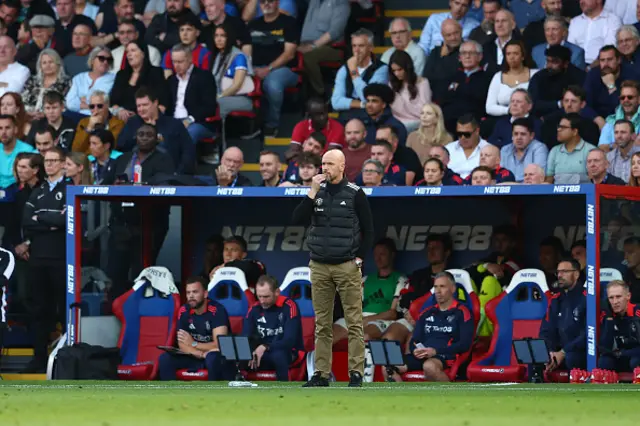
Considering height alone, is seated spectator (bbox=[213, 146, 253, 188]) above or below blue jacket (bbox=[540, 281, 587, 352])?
above

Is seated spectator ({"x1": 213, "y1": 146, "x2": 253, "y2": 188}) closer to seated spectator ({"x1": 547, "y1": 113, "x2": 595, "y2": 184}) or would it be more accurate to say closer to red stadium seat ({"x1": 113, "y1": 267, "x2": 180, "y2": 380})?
red stadium seat ({"x1": 113, "y1": 267, "x2": 180, "y2": 380})

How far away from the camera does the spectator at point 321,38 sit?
2002 cm

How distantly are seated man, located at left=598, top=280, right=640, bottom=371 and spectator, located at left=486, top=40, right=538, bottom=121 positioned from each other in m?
3.60

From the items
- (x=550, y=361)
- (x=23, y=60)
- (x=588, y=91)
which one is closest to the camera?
(x=550, y=361)

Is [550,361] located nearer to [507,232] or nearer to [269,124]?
[507,232]

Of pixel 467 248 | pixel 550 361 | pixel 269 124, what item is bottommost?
pixel 550 361

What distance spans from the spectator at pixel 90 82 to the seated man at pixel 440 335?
620 cm

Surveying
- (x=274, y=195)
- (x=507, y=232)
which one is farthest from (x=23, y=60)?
(x=507, y=232)

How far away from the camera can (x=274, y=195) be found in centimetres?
1639

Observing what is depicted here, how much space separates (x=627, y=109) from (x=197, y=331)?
524cm

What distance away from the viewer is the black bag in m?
16.3

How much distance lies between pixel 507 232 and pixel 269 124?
13.7 feet

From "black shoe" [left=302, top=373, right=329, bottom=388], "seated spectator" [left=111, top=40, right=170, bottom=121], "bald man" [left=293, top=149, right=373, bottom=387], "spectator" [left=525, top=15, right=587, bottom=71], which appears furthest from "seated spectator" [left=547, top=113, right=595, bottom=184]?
"seated spectator" [left=111, top=40, right=170, bottom=121]

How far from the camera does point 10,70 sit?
69.4ft
